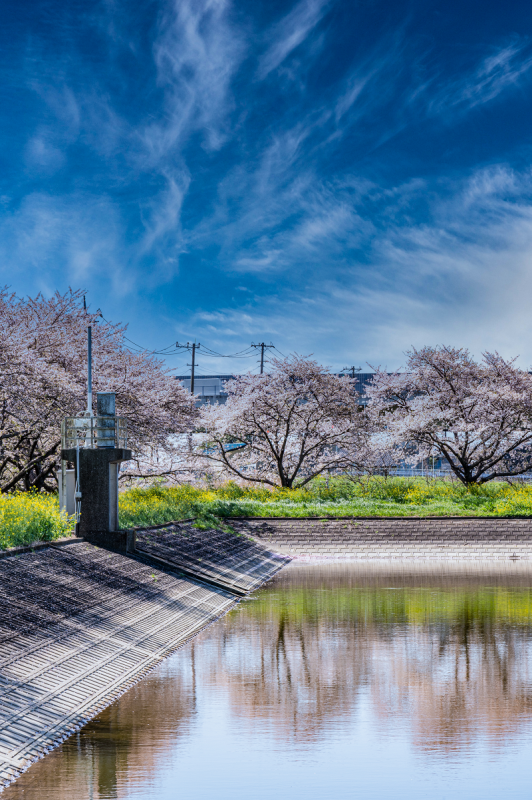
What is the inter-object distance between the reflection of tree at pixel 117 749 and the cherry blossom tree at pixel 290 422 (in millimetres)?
24248

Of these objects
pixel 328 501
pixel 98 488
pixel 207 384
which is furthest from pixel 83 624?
pixel 207 384

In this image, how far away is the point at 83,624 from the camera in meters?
10.7

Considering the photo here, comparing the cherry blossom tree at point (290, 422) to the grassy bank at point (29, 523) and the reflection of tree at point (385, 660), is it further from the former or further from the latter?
the grassy bank at point (29, 523)

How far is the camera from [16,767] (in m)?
6.66

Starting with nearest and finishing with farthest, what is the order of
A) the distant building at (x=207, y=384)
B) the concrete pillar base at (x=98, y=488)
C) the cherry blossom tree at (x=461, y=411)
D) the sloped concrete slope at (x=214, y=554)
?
the concrete pillar base at (x=98, y=488), the sloped concrete slope at (x=214, y=554), the cherry blossom tree at (x=461, y=411), the distant building at (x=207, y=384)

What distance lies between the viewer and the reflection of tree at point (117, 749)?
645cm

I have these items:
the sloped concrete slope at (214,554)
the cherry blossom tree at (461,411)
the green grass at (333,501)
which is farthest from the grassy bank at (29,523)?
the cherry blossom tree at (461,411)

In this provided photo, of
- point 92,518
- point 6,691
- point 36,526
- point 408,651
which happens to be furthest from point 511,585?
point 6,691

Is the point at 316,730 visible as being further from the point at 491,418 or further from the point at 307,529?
the point at 491,418

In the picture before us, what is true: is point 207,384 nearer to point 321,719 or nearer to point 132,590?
point 132,590

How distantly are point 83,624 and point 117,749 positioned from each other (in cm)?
350

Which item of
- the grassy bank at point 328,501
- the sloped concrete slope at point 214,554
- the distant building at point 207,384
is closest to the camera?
the sloped concrete slope at point 214,554

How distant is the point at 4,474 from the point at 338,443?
14.0 meters

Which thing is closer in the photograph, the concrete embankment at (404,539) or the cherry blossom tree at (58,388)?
the cherry blossom tree at (58,388)
